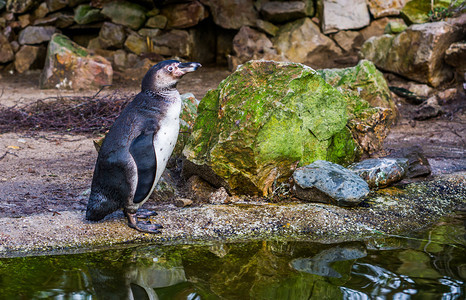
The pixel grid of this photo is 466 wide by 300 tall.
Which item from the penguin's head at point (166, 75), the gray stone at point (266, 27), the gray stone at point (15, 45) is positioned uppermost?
the penguin's head at point (166, 75)

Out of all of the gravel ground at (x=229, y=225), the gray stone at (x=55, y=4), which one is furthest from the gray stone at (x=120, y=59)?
the gravel ground at (x=229, y=225)

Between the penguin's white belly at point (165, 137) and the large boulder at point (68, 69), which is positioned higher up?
the penguin's white belly at point (165, 137)

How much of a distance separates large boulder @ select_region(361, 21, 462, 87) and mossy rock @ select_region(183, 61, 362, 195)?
14.4 feet

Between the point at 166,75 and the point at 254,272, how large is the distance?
137cm

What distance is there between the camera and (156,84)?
3262 millimetres

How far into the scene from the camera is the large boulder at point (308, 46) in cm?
995

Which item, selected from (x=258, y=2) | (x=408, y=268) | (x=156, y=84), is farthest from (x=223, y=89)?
(x=258, y=2)

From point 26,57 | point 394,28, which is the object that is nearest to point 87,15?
point 26,57

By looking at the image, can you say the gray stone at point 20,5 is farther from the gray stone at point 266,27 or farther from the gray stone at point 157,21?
the gray stone at point 266,27

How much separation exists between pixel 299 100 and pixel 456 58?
16.2ft

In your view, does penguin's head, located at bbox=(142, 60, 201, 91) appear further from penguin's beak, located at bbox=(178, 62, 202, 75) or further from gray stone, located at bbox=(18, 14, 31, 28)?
gray stone, located at bbox=(18, 14, 31, 28)

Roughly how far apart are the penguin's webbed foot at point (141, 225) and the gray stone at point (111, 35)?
319 inches

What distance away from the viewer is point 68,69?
881 centimetres

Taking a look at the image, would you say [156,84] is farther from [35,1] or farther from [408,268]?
[35,1]
